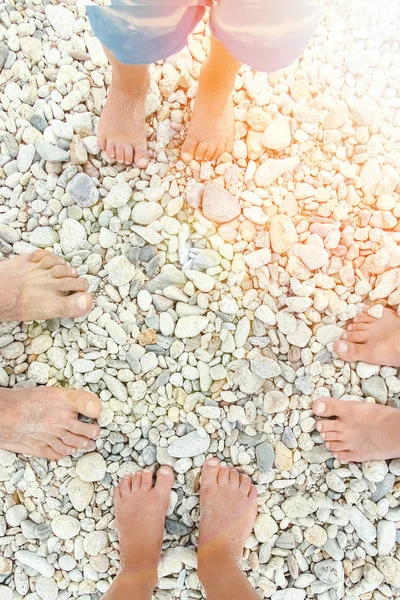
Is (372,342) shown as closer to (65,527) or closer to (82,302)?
(82,302)

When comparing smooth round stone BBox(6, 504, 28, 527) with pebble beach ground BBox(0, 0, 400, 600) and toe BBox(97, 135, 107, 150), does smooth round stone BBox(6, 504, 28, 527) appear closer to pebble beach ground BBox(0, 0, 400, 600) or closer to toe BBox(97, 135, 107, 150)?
pebble beach ground BBox(0, 0, 400, 600)

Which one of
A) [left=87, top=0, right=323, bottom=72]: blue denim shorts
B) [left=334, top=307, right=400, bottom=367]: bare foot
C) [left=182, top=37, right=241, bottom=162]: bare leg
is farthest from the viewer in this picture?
[left=334, top=307, right=400, bottom=367]: bare foot

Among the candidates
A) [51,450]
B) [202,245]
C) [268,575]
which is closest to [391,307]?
[202,245]

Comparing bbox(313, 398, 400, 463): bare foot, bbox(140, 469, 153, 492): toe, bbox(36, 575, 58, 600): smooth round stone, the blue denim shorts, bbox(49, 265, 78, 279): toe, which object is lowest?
bbox(36, 575, 58, 600): smooth round stone

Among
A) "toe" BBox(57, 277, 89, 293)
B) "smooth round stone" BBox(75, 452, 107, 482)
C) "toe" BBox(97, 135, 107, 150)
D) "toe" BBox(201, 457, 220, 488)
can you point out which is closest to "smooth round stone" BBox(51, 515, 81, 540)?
"smooth round stone" BBox(75, 452, 107, 482)

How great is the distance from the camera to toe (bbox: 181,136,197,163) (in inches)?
51.3

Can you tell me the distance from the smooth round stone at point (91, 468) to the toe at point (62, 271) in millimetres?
429

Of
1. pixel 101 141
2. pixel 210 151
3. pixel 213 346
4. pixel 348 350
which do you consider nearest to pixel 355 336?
pixel 348 350

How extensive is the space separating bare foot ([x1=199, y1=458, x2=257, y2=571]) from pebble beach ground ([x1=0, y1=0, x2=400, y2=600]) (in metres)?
0.03

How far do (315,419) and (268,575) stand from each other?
0.38m

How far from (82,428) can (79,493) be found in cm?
15

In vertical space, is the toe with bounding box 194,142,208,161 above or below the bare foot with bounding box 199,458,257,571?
above

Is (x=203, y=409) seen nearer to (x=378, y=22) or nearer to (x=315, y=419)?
(x=315, y=419)

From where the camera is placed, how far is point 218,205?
4.23 feet
